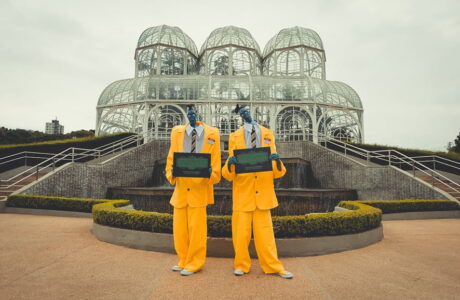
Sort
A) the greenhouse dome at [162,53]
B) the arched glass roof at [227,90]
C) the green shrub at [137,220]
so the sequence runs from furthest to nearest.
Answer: the greenhouse dome at [162,53]
the arched glass roof at [227,90]
the green shrub at [137,220]

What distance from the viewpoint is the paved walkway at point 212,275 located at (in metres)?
3.07

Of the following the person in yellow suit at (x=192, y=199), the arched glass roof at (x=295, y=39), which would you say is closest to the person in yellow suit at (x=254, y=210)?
the person in yellow suit at (x=192, y=199)

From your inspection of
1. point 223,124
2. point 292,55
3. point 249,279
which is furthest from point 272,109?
point 249,279

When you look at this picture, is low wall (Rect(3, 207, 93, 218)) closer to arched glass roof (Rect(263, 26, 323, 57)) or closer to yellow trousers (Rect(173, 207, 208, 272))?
yellow trousers (Rect(173, 207, 208, 272))

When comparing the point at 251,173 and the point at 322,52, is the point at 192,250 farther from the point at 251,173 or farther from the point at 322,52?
the point at 322,52

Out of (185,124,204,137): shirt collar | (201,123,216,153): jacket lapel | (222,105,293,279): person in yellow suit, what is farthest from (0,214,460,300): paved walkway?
(185,124,204,137): shirt collar

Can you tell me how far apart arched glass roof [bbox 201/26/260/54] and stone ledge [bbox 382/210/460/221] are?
22.5m

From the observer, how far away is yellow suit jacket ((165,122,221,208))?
380cm

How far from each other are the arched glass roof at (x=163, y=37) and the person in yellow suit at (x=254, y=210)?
2582 cm

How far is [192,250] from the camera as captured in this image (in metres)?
3.72

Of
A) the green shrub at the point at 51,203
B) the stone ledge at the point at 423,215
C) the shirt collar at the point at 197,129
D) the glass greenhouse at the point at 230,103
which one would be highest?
the glass greenhouse at the point at 230,103

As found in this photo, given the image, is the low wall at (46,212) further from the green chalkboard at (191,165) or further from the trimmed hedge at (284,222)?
the green chalkboard at (191,165)

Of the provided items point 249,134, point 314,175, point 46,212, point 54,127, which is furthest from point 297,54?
point 54,127

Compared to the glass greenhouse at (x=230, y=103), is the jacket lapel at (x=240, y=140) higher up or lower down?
lower down
